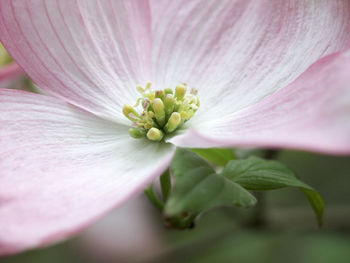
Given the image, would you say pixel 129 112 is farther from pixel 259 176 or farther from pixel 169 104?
pixel 259 176

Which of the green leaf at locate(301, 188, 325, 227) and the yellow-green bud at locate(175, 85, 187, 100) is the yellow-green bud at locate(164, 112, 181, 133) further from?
the green leaf at locate(301, 188, 325, 227)

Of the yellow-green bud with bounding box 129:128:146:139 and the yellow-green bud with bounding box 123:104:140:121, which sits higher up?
the yellow-green bud with bounding box 123:104:140:121

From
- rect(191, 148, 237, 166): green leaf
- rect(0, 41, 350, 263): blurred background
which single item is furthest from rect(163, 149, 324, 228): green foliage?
rect(0, 41, 350, 263): blurred background

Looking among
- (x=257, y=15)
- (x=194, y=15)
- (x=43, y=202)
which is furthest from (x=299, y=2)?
(x=43, y=202)

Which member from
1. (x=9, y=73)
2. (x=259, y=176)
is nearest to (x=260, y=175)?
(x=259, y=176)

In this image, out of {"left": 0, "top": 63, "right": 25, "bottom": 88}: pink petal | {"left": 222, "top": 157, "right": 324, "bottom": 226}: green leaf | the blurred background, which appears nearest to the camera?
{"left": 222, "top": 157, "right": 324, "bottom": 226}: green leaf

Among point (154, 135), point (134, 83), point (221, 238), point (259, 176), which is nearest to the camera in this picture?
point (259, 176)

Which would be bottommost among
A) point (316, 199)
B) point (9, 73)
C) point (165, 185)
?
point (316, 199)

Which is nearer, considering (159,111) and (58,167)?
(58,167)

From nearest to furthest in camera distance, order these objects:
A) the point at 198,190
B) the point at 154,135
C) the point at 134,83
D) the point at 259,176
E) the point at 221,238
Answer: the point at 198,190
the point at 259,176
the point at 154,135
the point at 134,83
the point at 221,238
